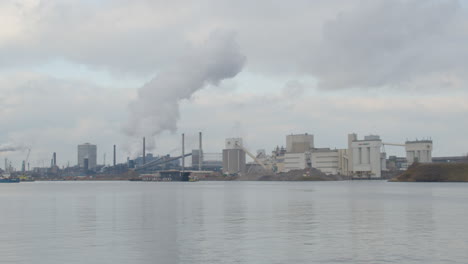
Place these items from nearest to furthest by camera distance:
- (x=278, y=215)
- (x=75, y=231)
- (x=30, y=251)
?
(x=30, y=251), (x=75, y=231), (x=278, y=215)

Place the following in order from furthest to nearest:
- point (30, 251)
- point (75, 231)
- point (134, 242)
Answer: point (75, 231)
point (134, 242)
point (30, 251)

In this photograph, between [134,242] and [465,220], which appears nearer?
[134,242]

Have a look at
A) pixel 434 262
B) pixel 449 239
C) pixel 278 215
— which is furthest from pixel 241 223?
pixel 434 262

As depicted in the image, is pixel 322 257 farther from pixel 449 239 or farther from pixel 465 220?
pixel 465 220

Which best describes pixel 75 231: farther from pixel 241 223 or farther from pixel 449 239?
pixel 449 239

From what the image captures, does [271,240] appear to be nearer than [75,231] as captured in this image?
Yes

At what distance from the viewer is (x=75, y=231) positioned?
45719mm

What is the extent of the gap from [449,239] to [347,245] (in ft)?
25.5

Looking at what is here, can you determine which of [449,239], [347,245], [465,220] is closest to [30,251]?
[347,245]

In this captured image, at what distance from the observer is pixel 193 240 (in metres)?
39.2

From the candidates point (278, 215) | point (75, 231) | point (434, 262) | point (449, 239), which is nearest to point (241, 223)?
point (278, 215)

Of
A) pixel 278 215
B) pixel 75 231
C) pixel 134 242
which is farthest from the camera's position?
pixel 278 215

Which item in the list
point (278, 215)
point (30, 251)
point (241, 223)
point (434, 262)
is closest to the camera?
point (434, 262)

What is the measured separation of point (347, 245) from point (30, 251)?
19.1 metres
